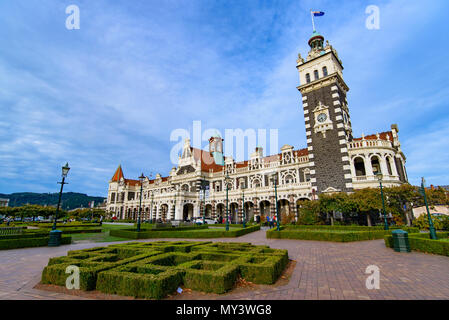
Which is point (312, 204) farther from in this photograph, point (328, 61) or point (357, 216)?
point (328, 61)

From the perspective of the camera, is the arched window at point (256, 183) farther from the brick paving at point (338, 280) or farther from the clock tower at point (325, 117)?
the brick paving at point (338, 280)

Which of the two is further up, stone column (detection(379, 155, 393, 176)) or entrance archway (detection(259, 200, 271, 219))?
stone column (detection(379, 155, 393, 176))

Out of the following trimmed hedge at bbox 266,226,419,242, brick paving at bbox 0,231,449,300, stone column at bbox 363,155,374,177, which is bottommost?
brick paving at bbox 0,231,449,300

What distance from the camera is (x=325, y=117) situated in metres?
29.7

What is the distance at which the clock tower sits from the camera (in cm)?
2767

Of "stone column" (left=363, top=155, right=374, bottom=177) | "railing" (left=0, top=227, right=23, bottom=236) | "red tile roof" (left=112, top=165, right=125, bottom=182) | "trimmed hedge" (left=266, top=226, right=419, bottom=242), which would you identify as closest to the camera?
"trimmed hedge" (left=266, top=226, right=419, bottom=242)

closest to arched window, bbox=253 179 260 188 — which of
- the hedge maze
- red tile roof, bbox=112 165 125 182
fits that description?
the hedge maze

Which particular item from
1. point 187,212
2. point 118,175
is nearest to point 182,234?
point 187,212

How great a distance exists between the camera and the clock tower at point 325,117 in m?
27.7

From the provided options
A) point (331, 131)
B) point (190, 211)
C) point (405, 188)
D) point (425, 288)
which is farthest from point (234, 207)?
point (425, 288)

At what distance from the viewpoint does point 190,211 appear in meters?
51.1

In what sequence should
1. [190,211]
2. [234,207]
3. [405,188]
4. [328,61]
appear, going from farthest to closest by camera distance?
1. [190,211]
2. [234,207]
3. [328,61]
4. [405,188]

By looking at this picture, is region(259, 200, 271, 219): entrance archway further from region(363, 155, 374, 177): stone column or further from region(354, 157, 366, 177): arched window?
region(363, 155, 374, 177): stone column
